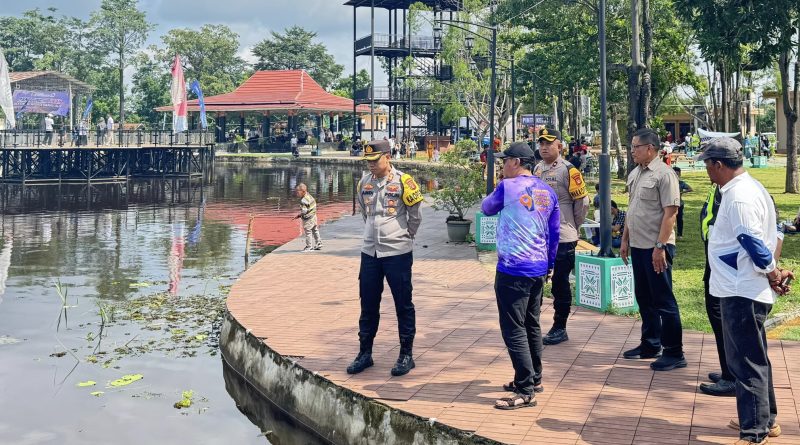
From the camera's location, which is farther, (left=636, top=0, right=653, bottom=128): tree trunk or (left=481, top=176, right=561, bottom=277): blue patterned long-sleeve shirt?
(left=636, top=0, right=653, bottom=128): tree trunk

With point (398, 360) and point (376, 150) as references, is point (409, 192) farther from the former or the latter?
point (398, 360)

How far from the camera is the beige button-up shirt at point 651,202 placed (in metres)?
7.52

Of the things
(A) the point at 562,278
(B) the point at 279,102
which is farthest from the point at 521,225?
(B) the point at 279,102

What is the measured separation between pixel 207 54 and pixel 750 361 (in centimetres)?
9146

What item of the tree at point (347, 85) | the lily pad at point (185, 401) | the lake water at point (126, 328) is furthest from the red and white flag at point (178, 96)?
the tree at point (347, 85)

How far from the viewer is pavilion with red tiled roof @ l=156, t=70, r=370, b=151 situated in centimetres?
6944

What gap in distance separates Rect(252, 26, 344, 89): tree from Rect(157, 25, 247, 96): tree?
273 inches

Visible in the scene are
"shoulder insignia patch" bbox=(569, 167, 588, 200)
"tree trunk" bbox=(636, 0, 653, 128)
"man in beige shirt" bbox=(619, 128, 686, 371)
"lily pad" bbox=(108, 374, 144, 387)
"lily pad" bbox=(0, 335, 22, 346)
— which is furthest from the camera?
"tree trunk" bbox=(636, 0, 653, 128)

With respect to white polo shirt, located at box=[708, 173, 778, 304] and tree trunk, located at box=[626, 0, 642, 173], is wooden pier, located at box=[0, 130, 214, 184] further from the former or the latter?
white polo shirt, located at box=[708, 173, 778, 304]

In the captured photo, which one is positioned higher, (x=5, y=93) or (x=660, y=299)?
(x=5, y=93)

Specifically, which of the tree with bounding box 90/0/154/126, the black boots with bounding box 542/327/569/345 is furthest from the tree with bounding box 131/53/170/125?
the black boots with bounding box 542/327/569/345

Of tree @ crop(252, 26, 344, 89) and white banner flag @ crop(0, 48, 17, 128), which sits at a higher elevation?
tree @ crop(252, 26, 344, 89)

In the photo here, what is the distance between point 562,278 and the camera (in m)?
8.47

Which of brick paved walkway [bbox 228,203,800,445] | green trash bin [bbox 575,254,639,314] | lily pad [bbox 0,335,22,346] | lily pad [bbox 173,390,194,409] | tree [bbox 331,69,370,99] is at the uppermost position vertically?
tree [bbox 331,69,370,99]
